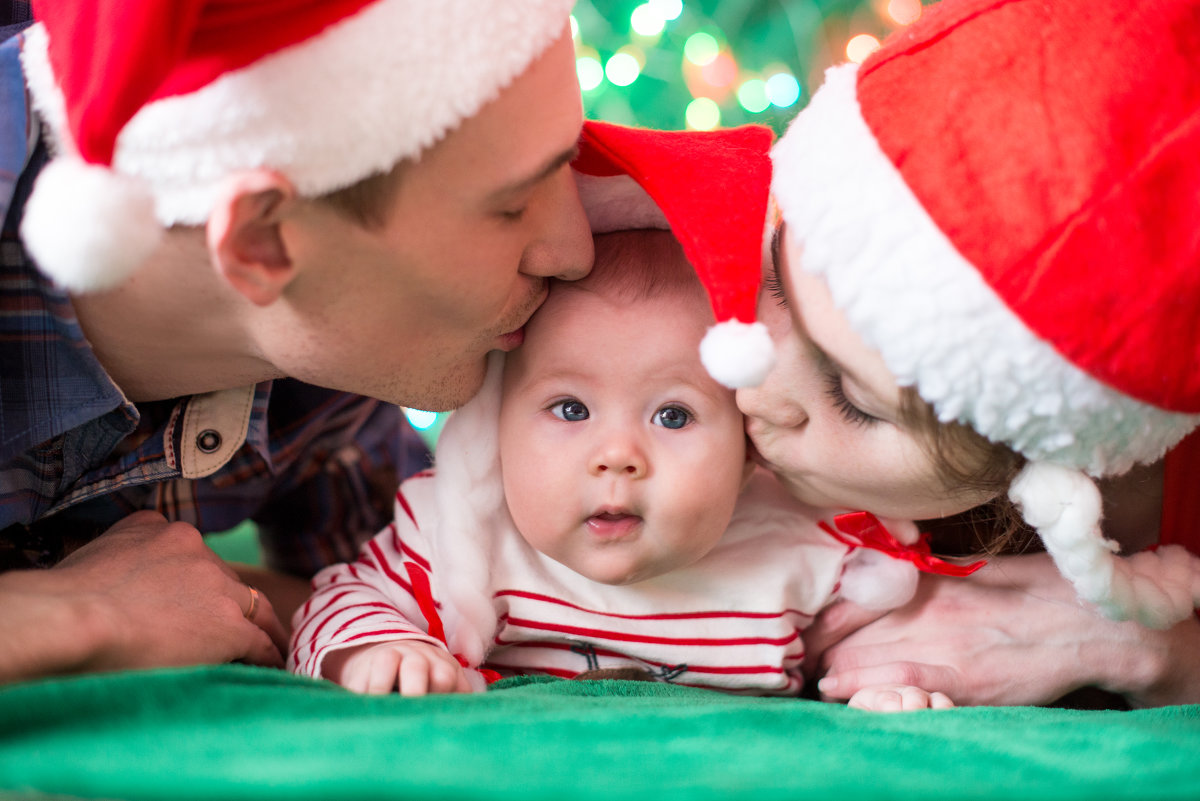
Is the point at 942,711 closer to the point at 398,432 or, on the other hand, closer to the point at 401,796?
the point at 401,796

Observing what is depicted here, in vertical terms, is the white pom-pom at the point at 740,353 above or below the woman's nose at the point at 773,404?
above

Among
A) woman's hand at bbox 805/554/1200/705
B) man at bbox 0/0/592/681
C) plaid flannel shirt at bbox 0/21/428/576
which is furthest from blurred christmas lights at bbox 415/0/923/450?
woman's hand at bbox 805/554/1200/705

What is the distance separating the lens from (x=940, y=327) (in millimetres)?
829

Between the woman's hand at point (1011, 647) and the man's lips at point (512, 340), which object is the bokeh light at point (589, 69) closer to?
the man's lips at point (512, 340)

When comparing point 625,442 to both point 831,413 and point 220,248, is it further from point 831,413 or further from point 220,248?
point 220,248

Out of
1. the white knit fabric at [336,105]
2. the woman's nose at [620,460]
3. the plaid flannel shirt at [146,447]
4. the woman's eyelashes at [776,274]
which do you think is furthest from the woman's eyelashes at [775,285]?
the plaid flannel shirt at [146,447]

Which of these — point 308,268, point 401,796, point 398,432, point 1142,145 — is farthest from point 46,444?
point 1142,145

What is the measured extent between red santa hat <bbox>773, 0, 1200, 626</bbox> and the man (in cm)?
32

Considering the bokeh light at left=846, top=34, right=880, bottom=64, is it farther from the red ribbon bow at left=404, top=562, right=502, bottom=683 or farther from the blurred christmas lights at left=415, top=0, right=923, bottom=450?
the red ribbon bow at left=404, top=562, right=502, bottom=683

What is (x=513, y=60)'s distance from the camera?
94 centimetres

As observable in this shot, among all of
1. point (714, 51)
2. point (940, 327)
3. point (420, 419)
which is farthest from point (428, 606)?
point (714, 51)

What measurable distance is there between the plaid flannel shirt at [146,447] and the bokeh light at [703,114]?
854 millimetres

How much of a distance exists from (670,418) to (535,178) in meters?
0.29

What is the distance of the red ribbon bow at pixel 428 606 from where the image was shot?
3.85 ft
